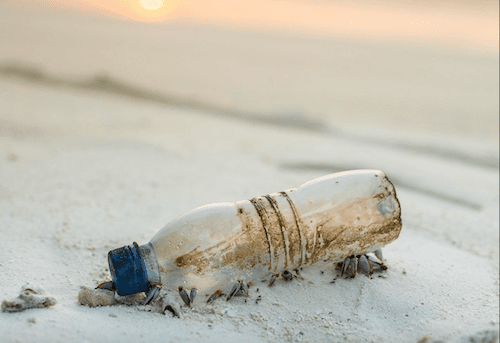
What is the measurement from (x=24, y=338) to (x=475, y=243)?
2.78 meters

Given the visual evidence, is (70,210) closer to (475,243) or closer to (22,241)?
(22,241)

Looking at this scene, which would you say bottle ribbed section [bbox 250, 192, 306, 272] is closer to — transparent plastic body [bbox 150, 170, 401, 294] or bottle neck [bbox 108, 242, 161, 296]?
transparent plastic body [bbox 150, 170, 401, 294]

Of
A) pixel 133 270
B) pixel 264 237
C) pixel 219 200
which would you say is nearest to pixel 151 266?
pixel 133 270

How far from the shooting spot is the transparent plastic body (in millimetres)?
2246

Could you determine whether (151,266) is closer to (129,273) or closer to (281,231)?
(129,273)

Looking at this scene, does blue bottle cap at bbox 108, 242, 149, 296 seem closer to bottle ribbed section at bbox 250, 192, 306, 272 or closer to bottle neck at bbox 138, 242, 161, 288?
bottle neck at bbox 138, 242, 161, 288

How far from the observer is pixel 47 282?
2424mm

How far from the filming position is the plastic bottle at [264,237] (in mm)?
2230

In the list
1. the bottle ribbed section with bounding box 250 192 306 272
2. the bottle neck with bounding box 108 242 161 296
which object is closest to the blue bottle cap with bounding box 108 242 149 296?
the bottle neck with bounding box 108 242 161 296

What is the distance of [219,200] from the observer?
3941mm

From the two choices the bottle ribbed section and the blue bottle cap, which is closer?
the blue bottle cap

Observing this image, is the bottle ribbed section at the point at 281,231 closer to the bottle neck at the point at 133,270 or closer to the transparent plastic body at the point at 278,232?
the transparent plastic body at the point at 278,232

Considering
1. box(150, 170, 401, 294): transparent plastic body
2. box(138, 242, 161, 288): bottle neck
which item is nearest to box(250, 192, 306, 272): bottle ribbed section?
box(150, 170, 401, 294): transparent plastic body

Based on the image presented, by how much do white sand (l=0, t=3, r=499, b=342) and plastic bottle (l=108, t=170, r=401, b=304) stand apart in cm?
13
